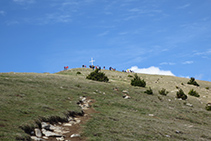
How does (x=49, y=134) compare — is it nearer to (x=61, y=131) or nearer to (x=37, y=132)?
(x=37, y=132)

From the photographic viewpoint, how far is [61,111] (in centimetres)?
1698

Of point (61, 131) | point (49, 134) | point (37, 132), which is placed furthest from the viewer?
point (61, 131)

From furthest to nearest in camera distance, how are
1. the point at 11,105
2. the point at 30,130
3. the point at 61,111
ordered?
the point at 61,111, the point at 11,105, the point at 30,130

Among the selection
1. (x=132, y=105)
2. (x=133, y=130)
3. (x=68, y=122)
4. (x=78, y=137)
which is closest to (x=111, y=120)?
(x=133, y=130)

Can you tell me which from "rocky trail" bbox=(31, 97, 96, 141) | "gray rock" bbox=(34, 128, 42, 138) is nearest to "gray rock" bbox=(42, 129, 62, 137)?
"rocky trail" bbox=(31, 97, 96, 141)

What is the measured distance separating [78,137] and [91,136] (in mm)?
885

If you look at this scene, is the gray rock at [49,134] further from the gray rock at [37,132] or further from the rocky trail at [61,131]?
the gray rock at [37,132]

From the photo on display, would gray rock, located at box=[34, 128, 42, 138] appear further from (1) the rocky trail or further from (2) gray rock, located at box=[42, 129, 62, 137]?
(2) gray rock, located at box=[42, 129, 62, 137]

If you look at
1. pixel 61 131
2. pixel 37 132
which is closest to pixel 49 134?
pixel 37 132

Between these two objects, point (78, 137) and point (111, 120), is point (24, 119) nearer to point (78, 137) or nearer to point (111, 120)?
point (78, 137)

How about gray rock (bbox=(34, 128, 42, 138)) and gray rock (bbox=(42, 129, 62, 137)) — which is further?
gray rock (bbox=(42, 129, 62, 137))

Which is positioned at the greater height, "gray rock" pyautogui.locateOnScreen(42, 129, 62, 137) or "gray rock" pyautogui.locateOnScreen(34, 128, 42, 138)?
"gray rock" pyautogui.locateOnScreen(34, 128, 42, 138)

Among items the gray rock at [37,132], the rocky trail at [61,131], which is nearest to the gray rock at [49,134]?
the rocky trail at [61,131]

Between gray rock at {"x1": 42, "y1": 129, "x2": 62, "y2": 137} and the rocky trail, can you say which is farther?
gray rock at {"x1": 42, "y1": 129, "x2": 62, "y2": 137}
